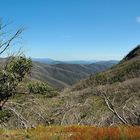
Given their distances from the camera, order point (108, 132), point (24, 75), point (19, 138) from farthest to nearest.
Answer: point (24, 75) < point (19, 138) < point (108, 132)

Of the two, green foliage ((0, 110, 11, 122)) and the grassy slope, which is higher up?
the grassy slope

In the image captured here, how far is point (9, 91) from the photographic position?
75.9 ft

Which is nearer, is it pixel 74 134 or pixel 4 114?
pixel 74 134

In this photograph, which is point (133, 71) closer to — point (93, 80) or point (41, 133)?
point (93, 80)

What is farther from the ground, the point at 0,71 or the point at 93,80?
the point at 0,71

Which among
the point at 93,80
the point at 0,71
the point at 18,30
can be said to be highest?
the point at 18,30

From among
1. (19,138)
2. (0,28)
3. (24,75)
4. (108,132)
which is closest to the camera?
(108,132)

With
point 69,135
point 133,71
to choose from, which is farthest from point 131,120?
point 133,71

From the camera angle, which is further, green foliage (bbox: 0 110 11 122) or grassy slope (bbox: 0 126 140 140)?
green foliage (bbox: 0 110 11 122)

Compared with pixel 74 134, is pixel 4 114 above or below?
below

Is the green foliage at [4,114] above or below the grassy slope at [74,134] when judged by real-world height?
below

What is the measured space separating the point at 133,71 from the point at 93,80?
11705 millimetres

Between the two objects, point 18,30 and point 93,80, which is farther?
point 93,80

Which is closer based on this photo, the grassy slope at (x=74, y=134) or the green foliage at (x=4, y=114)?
the grassy slope at (x=74, y=134)
